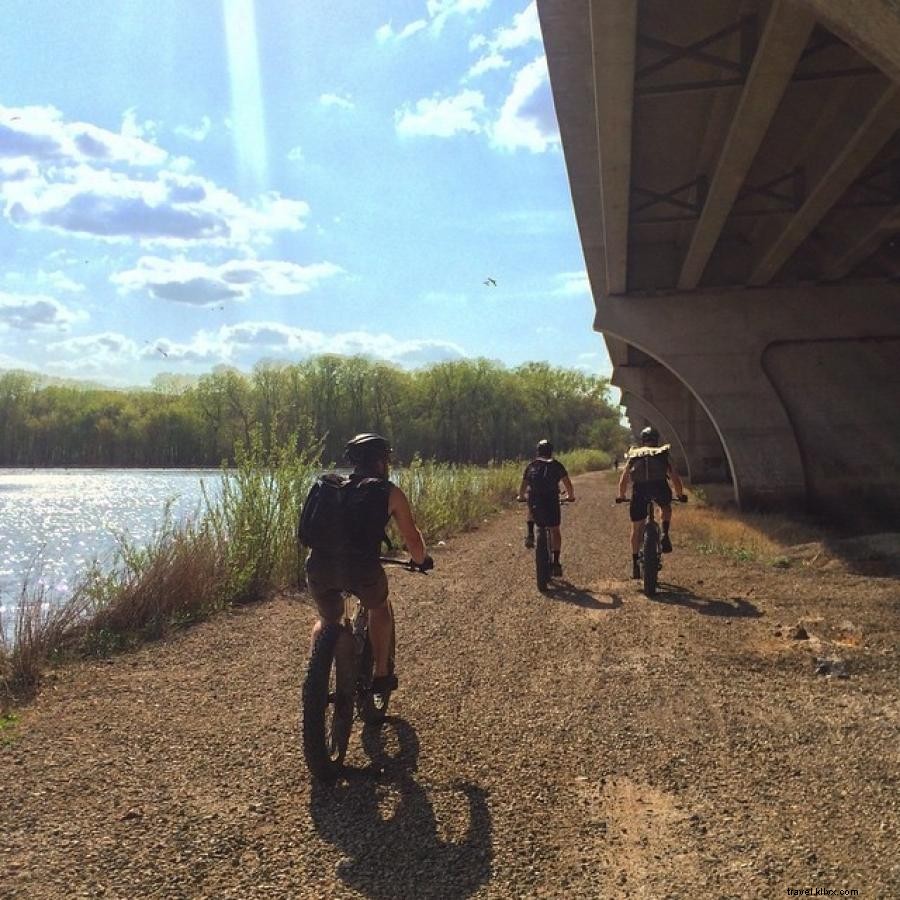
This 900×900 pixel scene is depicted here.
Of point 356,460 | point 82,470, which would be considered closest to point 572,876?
point 356,460

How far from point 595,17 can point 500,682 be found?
6112mm

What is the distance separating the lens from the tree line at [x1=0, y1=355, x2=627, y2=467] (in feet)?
199

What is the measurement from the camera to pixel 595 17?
754cm

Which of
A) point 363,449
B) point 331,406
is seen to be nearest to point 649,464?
point 363,449

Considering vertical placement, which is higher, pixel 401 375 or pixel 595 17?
pixel 401 375

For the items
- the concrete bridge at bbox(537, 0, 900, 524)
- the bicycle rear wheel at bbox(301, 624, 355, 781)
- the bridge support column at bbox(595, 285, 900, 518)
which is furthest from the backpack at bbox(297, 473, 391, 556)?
the bridge support column at bbox(595, 285, 900, 518)

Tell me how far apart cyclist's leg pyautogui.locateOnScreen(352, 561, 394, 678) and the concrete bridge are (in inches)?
141

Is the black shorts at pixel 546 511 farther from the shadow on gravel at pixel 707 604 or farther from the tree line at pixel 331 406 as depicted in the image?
the tree line at pixel 331 406

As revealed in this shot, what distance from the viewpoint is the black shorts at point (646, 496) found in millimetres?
9375

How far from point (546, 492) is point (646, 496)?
46.5 inches

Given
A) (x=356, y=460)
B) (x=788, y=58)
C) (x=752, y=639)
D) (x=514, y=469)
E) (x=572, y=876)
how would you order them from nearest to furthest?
1. (x=572, y=876)
2. (x=356, y=460)
3. (x=752, y=639)
4. (x=788, y=58)
5. (x=514, y=469)

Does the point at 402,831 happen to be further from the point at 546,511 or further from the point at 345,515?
the point at 546,511

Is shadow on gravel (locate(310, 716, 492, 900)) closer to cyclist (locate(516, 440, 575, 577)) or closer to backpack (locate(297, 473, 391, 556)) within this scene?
backpack (locate(297, 473, 391, 556))

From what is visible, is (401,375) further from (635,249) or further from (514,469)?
(635,249)
